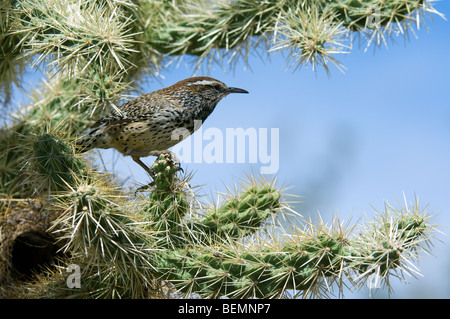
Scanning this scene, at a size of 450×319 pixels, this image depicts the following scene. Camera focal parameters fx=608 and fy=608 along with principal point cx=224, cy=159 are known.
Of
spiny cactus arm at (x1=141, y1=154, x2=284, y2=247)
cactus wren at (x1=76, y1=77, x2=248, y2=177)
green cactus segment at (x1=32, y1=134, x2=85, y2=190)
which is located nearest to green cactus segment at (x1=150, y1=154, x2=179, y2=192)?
spiny cactus arm at (x1=141, y1=154, x2=284, y2=247)

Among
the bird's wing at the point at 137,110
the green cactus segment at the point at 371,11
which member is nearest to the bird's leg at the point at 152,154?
the bird's wing at the point at 137,110

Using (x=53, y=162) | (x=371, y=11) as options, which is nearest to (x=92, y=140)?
(x=53, y=162)

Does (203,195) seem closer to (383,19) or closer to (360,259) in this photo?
(360,259)

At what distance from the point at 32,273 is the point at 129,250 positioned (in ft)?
4.37

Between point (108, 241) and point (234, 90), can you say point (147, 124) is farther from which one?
point (108, 241)

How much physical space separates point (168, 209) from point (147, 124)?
735 millimetres

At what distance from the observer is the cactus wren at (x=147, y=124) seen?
3.30 meters

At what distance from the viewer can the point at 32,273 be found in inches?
142

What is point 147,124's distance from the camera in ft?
10.8

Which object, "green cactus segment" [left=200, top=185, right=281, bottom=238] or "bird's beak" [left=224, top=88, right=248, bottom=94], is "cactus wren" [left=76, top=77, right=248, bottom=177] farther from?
"green cactus segment" [left=200, top=185, right=281, bottom=238]

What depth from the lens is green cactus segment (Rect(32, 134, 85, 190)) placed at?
2.68 meters

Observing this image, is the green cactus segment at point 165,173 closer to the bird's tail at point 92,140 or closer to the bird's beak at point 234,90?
the bird's tail at point 92,140

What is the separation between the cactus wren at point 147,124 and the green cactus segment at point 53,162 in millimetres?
A: 524

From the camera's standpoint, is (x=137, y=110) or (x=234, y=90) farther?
(x=234, y=90)
